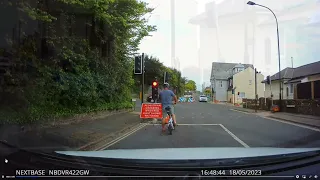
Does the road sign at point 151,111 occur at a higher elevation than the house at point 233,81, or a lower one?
lower

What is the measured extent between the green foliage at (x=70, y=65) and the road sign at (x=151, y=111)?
269 centimetres

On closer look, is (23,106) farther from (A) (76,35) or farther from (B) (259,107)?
(B) (259,107)

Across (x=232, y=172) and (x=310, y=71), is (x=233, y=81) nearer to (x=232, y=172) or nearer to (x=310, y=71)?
(x=310, y=71)

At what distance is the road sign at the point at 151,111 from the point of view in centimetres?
1714

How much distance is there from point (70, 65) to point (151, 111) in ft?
16.6

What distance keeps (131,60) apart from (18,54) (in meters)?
14.8

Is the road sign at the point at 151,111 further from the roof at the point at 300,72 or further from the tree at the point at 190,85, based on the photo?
→ the tree at the point at 190,85

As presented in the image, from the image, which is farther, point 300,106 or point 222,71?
point 222,71

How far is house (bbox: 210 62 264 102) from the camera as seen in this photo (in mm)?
66625

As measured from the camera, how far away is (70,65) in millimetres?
14930

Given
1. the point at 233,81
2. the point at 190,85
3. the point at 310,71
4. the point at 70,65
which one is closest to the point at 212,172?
the point at 70,65

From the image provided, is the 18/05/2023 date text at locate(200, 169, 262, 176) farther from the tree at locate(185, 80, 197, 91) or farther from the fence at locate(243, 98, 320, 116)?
the tree at locate(185, 80, 197, 91)

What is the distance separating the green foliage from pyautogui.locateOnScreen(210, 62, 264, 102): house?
1802 inches


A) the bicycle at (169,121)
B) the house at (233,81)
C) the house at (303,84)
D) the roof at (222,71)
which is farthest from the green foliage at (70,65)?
the roof at (222,71)
